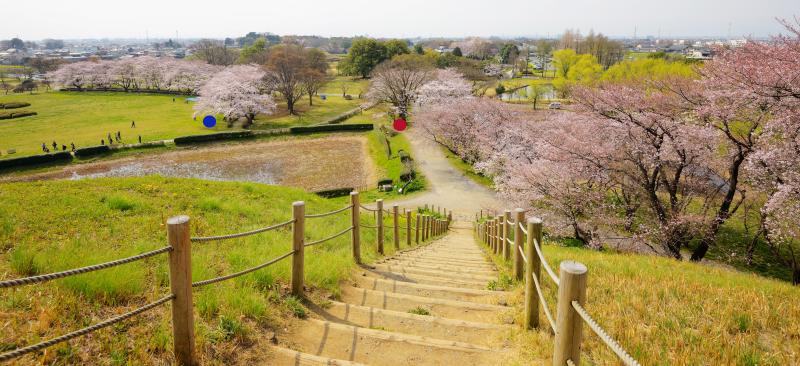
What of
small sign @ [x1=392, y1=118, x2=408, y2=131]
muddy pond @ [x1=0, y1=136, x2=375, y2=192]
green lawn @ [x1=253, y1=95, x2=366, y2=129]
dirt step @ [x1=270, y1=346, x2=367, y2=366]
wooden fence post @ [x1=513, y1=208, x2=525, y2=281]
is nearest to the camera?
dirt step @ [x1=270, y1=346, x2=367, y2=366]

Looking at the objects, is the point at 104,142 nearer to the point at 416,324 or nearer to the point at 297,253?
the point at 297,253

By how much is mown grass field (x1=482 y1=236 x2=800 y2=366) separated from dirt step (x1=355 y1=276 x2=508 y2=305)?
365 mm

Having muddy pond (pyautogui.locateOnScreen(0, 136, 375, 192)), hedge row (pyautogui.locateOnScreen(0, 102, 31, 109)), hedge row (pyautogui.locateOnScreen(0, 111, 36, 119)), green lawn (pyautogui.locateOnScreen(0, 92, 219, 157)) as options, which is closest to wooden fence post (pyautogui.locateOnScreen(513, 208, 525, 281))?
muddy pond (pyautogui.locateOnScreen(0, 136, 375, 192))

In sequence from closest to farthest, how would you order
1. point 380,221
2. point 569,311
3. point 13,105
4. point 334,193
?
point 569,311 < point 380,221 < point 334,193 < point 13,105

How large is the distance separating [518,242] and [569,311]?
286 centimetres

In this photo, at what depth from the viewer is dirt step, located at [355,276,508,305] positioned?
17.6 feet

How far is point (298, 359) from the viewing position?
352 centimetres

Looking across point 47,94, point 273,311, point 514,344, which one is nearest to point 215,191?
point 273,311

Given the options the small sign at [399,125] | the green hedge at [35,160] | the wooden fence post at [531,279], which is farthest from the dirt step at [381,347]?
the small sign at [399,125]

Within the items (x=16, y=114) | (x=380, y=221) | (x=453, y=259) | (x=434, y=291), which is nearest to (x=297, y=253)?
(x=434, y=291)

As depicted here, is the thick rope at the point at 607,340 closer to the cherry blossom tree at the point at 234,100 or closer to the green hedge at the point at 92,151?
the green hedge at the point at 92,151

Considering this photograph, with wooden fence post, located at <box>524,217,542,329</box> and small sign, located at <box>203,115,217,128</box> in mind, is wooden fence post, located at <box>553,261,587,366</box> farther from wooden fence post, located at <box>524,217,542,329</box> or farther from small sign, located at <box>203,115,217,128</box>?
small sign, located at <box>203,115,217,128</box>

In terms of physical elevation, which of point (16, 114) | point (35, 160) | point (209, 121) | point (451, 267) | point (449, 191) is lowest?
point (449, 191)

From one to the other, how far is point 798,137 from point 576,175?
6.35m
